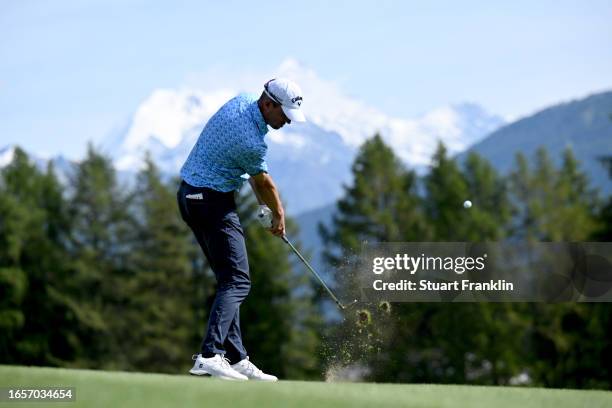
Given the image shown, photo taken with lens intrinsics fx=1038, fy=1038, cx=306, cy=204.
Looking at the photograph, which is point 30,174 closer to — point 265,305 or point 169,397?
point 265,305

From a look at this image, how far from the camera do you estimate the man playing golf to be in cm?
844

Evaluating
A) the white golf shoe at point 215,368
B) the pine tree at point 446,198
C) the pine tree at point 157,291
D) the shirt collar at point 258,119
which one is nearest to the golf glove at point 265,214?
the shirt collar at point 258,119

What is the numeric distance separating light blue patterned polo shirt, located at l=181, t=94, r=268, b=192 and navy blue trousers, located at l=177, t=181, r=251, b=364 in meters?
0.11

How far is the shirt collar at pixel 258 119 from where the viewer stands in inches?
332

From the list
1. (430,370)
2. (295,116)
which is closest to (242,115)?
(295,116)

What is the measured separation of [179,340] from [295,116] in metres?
43.4

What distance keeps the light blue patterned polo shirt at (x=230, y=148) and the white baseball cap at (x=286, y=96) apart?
0.19 metres

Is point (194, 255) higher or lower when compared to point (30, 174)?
lower

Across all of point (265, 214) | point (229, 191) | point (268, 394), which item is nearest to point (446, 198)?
point (265, 214)

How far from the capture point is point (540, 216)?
158ft

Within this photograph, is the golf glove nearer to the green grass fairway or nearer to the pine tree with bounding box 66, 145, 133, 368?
the green grass fairway

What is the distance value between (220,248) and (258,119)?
3.73 ft

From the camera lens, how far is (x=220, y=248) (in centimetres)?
869

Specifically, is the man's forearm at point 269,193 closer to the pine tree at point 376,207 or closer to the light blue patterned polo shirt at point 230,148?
the light blue patterned polo shirt at point 230,148
